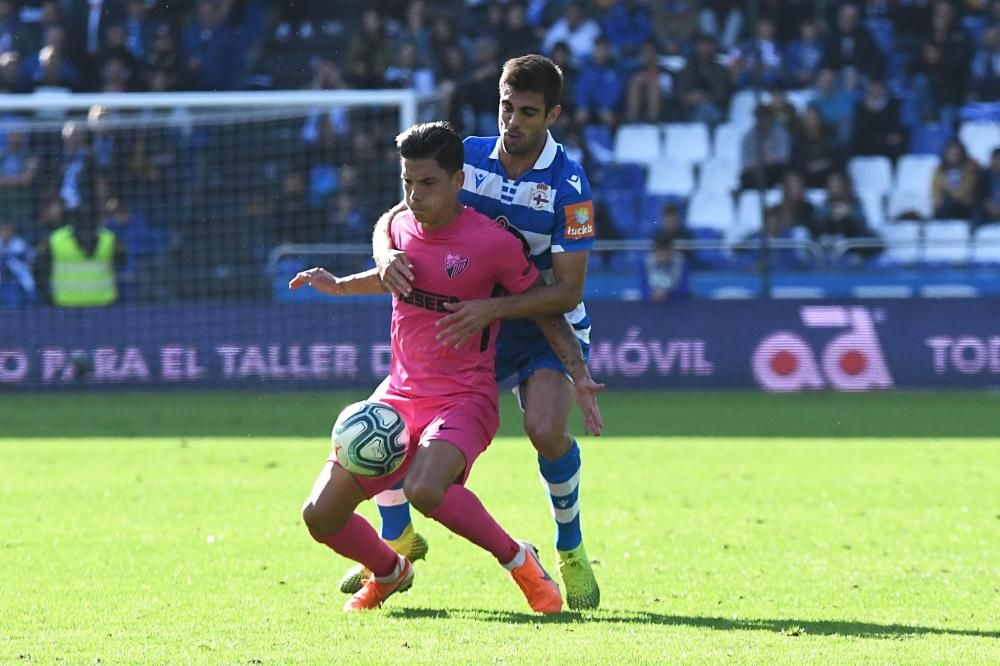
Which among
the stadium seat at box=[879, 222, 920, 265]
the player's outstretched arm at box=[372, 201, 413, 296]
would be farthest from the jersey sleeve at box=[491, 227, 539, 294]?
the stadium seat at box=[879, 222, 920, 265]

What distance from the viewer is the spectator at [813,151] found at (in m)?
20.1

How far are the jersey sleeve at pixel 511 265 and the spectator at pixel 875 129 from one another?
1515 centimetres

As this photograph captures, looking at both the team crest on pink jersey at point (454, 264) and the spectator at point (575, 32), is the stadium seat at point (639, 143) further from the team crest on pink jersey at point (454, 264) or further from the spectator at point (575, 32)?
the team crest on pink jersey at point (454, 264)

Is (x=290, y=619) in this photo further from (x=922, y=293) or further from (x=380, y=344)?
(x=922, y=293)

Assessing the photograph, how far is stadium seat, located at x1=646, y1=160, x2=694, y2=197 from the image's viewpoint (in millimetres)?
20703

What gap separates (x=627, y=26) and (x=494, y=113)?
108 inches

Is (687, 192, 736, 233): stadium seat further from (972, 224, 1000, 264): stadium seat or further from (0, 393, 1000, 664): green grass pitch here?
(0, 393, 1000, 664): green grass pitch

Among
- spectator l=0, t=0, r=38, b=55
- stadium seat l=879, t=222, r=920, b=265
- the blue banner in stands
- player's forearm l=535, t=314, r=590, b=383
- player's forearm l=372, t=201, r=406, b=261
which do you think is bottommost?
the blue banner in stands

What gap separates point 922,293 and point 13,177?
1000 cm

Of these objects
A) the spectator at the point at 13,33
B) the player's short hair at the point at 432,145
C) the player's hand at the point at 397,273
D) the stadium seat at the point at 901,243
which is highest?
the spectator at the point at 13,33

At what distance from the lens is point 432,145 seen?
5.90m

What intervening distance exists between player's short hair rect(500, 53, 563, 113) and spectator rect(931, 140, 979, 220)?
14524 mm

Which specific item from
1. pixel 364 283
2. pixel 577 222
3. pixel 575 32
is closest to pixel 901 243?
pixel 575 32

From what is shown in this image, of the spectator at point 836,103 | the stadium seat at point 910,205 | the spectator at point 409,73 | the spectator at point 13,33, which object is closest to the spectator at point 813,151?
the spectator at point 836,103
